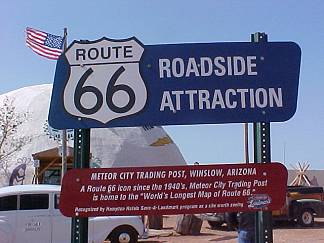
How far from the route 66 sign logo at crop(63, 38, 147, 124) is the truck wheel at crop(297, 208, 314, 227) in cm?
2112

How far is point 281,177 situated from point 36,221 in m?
11.3

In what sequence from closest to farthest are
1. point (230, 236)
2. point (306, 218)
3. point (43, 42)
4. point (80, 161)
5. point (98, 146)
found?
1. point (80, 161)
2. point (230, 236)
3. point (43, 42)
4. point (306, 218)
5. point (98, 146)

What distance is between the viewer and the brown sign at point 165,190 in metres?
4.43

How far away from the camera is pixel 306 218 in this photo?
24516 mm

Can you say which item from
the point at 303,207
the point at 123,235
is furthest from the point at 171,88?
the point at 303,207

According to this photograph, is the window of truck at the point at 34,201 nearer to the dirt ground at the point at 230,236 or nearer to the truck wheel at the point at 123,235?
the truck wheel at the point at 123,235

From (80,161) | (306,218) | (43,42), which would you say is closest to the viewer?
(80,161)

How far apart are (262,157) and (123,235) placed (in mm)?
13014

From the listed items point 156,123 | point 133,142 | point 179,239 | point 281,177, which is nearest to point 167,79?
point 156,123

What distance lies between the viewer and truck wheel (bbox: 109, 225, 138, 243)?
17.0m

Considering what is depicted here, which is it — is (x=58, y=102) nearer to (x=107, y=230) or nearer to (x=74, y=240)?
(x=74, y=240)

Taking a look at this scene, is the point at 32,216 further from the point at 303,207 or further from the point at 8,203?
the point at 303,207

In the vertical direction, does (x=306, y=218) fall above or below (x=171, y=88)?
below

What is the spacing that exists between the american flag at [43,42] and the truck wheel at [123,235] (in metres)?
7.82
